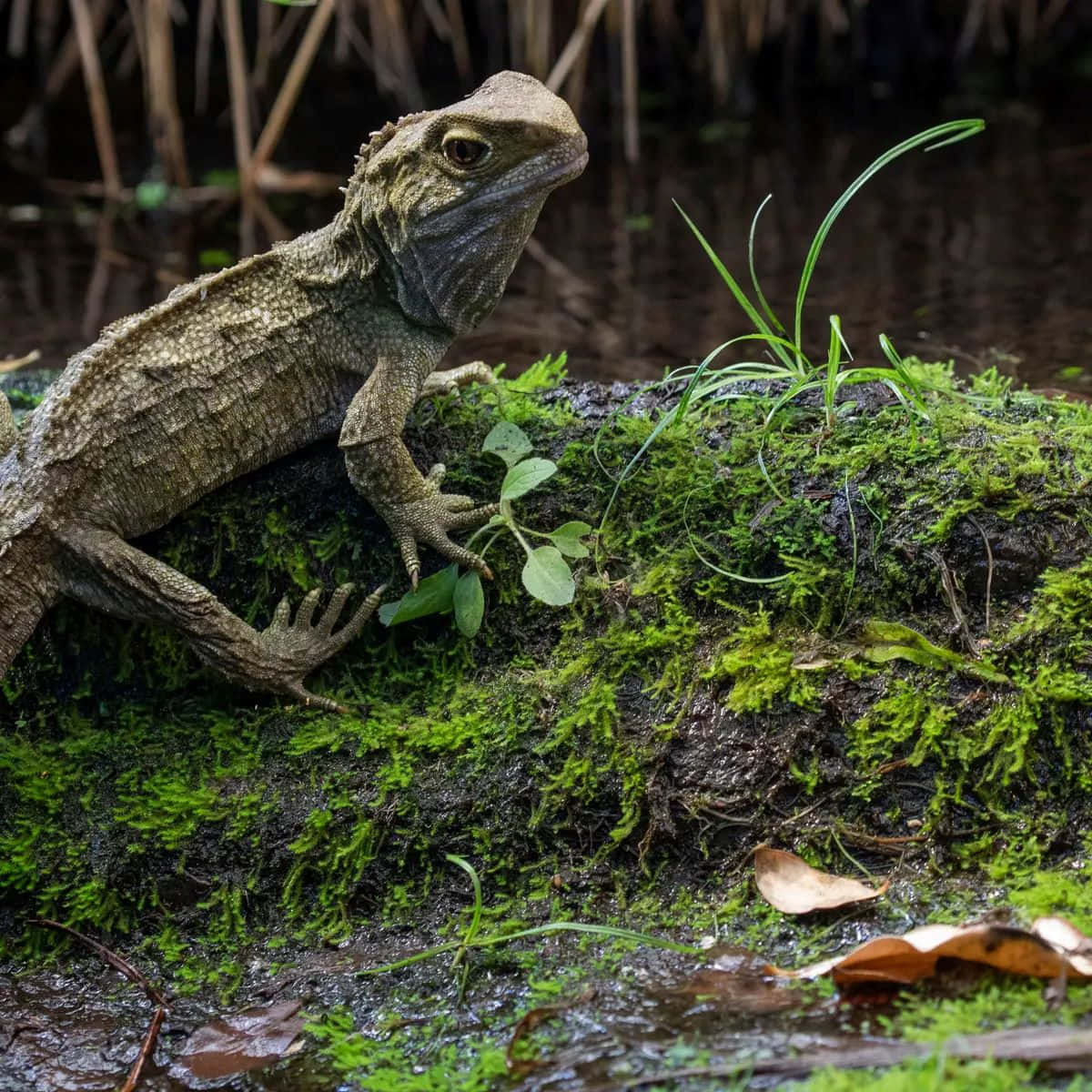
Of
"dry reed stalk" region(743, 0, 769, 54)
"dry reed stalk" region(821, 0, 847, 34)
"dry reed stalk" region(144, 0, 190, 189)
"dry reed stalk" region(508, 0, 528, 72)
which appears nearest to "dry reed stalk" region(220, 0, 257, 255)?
"dry reed stalk" region(144, 0, 190, 189)

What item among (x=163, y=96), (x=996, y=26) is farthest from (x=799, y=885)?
(x=996, y=26)

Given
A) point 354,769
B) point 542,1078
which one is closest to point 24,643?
point 354,769

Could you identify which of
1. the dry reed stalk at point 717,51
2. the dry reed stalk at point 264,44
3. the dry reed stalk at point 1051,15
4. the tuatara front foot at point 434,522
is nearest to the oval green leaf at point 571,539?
the tuatara front foot at point 434,522

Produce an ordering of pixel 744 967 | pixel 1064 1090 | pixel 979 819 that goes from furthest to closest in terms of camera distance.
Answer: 1. pixel 979 819
2. pixel 744 967
3. pixel 1064 1090

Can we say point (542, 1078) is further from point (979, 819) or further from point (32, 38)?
point (32, 38)

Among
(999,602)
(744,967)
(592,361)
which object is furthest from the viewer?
(592,361)

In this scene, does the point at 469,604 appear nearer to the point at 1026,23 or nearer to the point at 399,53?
the point at 399,53
